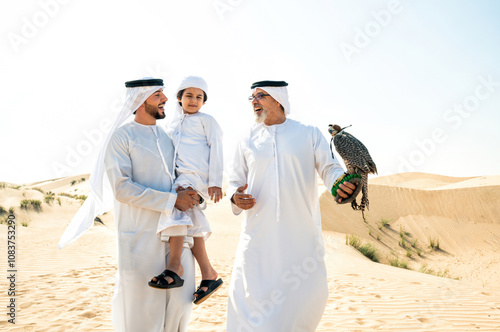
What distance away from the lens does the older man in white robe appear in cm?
283

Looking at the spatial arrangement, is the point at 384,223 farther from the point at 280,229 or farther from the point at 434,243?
the point at 280,229

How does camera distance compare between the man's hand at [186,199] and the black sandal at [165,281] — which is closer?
the black sandal at [165,281]

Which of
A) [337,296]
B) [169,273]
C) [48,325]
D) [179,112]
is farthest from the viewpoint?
[337,296]

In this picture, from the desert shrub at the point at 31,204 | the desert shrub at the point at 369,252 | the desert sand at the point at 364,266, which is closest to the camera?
the desert sand at the point at 364,266

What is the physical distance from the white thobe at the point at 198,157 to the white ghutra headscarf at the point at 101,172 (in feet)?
1.29

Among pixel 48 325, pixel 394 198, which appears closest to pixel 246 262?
pixel 48 325

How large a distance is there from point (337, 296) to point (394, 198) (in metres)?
12.0

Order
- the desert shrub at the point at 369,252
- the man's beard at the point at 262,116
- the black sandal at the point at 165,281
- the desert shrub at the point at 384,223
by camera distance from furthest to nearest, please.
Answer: the desert shrub at the point at 384,223
the desert shrub at the point at 369,252
the man's beard at the point at 262,116
the black sandal at the point at 165,281

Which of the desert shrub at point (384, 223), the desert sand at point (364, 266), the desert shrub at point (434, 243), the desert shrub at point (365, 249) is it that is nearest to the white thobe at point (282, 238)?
the desert sand at point (364, 266)

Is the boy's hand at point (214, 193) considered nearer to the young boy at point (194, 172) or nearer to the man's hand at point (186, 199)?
the young boy at point (194, 172)

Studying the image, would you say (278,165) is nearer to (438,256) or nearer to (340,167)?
(340,167)

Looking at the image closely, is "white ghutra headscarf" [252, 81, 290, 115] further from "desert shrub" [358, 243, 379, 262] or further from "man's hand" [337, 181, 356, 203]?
"desert shrub" [358, 243, 379, 262]

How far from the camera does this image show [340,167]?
2.92 meters

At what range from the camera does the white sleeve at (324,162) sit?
9.37 ft
